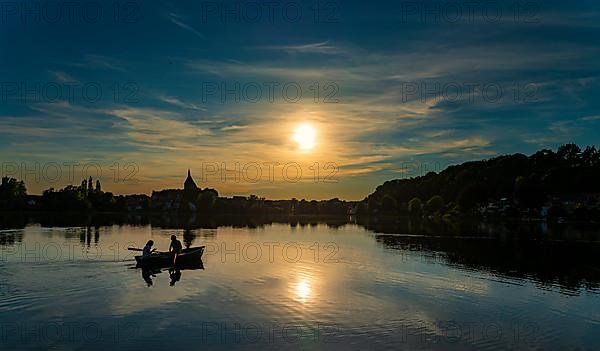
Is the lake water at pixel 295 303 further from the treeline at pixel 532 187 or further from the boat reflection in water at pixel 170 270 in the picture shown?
the treeline at pixel 532 187

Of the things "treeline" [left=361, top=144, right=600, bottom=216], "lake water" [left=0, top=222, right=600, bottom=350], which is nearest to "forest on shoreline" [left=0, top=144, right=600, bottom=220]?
"treeline" [left=361, top=144, right=600, bottom=216]

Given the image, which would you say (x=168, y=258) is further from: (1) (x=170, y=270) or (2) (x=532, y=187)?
(2) (x=532, y=187)

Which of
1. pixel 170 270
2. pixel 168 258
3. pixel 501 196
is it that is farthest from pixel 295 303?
pixel 501 196

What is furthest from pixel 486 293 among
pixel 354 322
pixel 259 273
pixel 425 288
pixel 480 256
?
pixel 480 256

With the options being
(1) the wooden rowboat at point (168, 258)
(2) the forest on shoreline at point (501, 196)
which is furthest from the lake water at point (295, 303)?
(2) the forest on shoreline at point (501, 196)

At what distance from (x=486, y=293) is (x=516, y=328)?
7.85m

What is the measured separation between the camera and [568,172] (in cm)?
16250

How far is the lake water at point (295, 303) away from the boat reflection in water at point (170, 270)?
0.26m

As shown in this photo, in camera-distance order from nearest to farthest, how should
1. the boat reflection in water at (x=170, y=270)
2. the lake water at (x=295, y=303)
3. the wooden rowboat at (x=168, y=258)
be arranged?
the lake water at (x=295, y=303) → the boat reflection in water at (x=170, y=270) → the wooden rowboat at (x=168, y=258)

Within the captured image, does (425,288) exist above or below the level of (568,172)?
below

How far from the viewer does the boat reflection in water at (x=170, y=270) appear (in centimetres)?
3171

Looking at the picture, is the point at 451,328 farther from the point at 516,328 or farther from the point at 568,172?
the point at 568,172

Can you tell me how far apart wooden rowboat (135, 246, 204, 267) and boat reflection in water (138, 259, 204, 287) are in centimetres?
19

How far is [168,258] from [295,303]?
560 inches
